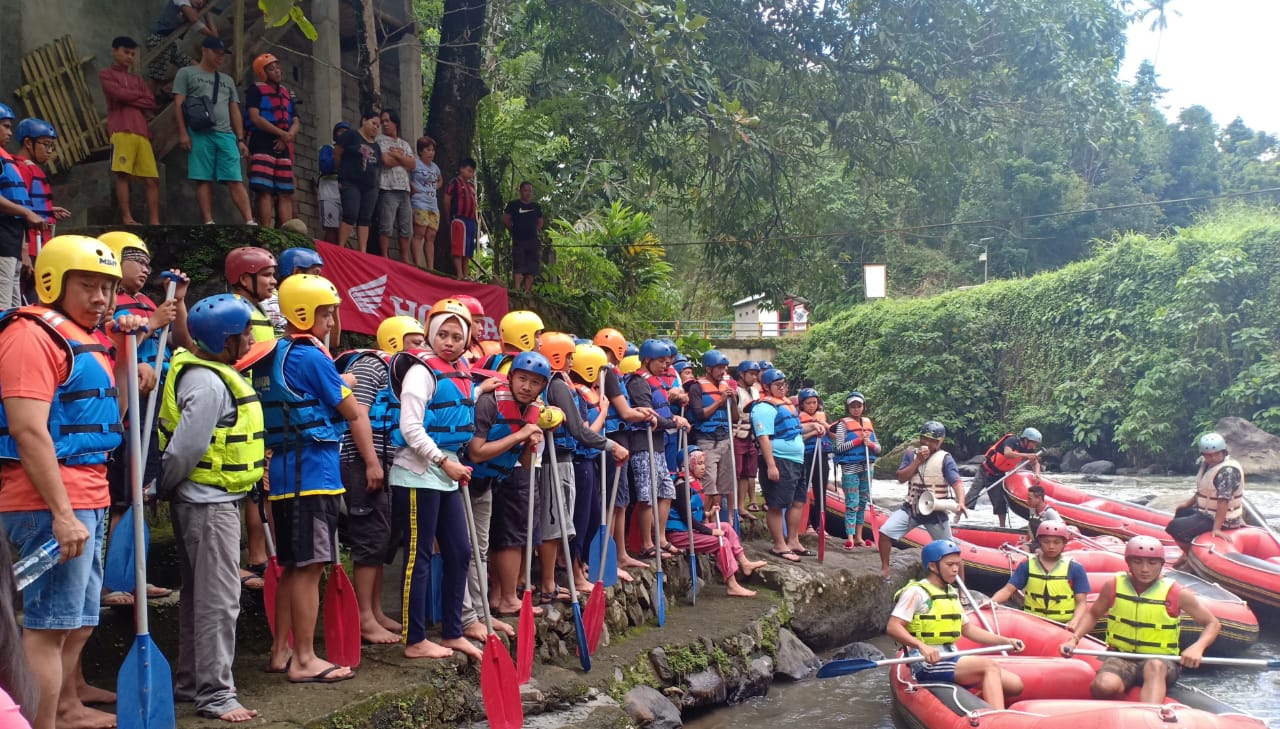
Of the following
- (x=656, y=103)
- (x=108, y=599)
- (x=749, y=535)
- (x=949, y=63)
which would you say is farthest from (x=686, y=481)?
(x=949, y=63)

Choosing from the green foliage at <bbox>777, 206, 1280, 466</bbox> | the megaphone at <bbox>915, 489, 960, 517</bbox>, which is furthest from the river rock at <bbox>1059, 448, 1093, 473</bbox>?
the megaphone at <bbox>915, 489, 960, 517</bbox>

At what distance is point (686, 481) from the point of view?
8.33 metres

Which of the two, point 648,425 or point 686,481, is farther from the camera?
point 686,481

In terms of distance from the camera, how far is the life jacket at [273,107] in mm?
8406

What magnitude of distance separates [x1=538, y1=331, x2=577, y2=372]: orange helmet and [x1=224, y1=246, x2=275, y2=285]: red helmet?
2180 millimetres

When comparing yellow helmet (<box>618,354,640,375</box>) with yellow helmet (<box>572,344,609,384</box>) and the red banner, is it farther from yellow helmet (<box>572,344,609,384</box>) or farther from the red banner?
the red banner

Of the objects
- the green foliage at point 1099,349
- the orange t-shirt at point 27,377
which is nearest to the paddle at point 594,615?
the orange t-shirt at point 27,377

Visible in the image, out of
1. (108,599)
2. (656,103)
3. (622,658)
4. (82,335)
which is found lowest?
(622,658)

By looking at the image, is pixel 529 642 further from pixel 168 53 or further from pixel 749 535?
pixel 168 53

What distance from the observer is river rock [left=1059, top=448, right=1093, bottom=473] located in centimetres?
2495

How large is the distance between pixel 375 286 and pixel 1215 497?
355 inches

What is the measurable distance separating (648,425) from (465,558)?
8.74 feet

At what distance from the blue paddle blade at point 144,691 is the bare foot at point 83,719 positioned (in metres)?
0.21

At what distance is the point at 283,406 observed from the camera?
4473mm
